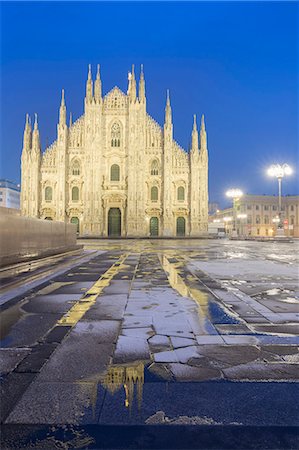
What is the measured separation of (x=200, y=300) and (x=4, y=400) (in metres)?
3.80

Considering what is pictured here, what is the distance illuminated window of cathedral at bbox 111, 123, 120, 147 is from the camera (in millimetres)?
49112

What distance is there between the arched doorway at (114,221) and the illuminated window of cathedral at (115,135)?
33.1 feet

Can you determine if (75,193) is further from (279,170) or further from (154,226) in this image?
(279,170)

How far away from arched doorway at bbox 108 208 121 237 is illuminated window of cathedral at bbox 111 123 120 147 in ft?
33.1

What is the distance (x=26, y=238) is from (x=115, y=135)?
42.0 m

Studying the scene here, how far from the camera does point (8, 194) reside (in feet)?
352

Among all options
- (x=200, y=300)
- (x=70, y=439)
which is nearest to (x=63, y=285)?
(x=200, y=300)

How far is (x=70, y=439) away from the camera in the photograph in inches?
71.9

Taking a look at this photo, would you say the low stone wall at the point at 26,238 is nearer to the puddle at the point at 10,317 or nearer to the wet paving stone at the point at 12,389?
the puddle at the point at 10,317

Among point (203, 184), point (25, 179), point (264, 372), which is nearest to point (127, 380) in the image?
point (264, 372)

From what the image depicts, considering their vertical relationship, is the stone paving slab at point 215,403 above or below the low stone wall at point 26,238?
below

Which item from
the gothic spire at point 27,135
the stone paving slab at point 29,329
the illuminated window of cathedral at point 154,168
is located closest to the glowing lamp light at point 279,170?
the illuminated window of cathedral at point 154,168

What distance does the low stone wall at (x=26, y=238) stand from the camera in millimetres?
8164

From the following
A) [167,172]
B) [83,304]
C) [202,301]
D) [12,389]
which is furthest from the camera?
[167,172]
